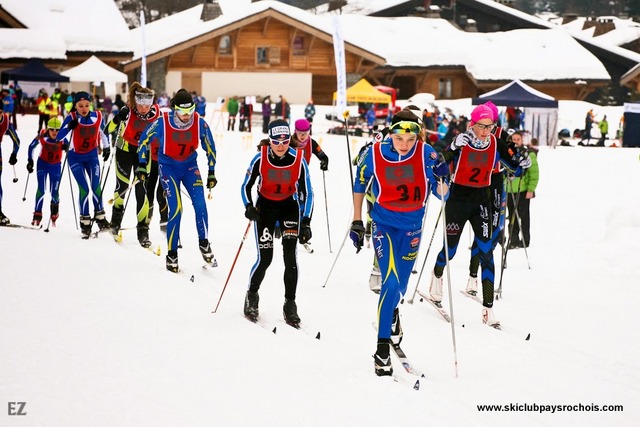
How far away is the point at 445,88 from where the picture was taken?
171 ft

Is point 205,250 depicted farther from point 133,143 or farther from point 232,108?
point 232,108

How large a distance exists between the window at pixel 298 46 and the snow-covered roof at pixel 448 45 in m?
1.47

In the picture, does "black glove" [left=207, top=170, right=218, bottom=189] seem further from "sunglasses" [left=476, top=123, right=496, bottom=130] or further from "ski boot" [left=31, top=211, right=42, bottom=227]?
"ski boot" [left=31, top=211, right=42, bottom=227]

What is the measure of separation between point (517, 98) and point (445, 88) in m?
20.5

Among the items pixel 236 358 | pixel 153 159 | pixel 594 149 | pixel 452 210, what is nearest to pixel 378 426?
pixel 236 358

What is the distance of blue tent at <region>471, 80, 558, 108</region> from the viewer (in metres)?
31.7

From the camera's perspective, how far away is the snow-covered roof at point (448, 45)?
48906 millimetres

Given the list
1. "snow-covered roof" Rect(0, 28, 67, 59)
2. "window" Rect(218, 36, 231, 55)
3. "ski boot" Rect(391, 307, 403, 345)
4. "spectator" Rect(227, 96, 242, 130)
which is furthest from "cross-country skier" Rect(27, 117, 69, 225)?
"window" Rect(218, 36, 231, 55)

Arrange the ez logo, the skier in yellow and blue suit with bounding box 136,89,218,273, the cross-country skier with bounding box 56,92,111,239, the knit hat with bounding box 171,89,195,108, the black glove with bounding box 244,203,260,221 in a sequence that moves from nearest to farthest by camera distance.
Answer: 1. the ez logo
2. the black glove with bounding box 244,203,260,221
3. the knit hat with bounding box 171,89,195,108
4. the skier in yellow and blue suit with bounding box 136,89,218,273
5. the cross-country skier with bounding box 56,92,111,239

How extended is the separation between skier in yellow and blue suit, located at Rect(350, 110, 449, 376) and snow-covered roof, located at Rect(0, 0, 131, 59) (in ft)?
128

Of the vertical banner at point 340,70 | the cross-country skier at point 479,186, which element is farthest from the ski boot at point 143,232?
the vertical banner at point 340,70

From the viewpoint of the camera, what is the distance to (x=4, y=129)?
12016 millimetres

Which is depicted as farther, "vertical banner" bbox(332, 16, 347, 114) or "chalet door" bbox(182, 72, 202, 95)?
"chalet door" bbox(182, 72, 202, 95)

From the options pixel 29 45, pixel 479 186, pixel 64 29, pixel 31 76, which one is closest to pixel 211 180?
pixel 479 186
